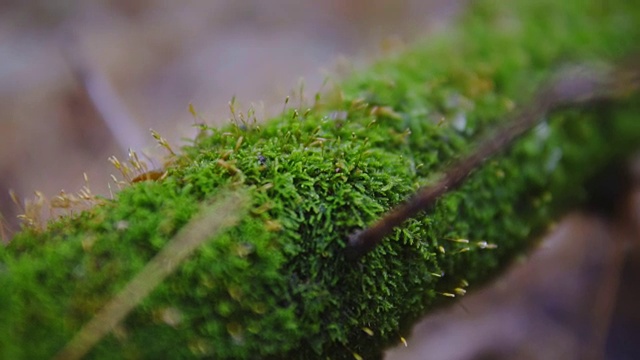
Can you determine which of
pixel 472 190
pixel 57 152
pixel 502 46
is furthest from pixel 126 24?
pixel 472 190

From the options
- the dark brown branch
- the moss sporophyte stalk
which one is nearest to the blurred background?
the moss sporophyte stalk

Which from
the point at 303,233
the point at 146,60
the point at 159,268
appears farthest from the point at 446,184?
the point at 146,60

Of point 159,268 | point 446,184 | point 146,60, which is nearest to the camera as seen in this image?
point 159,268

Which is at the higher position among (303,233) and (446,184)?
(303,233)

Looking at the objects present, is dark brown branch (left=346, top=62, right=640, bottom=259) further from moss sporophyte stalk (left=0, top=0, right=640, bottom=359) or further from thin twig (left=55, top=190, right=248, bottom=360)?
thin twig (left=55, top=190, right=248, bottom=360)

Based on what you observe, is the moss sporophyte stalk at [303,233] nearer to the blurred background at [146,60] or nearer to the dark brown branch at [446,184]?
the dark brown branch at [446,184]

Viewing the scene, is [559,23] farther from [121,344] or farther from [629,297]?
[121,344]

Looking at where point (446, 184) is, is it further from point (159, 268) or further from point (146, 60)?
point (146, 60)

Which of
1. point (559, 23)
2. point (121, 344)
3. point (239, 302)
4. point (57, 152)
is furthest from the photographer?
point (57, 152)
